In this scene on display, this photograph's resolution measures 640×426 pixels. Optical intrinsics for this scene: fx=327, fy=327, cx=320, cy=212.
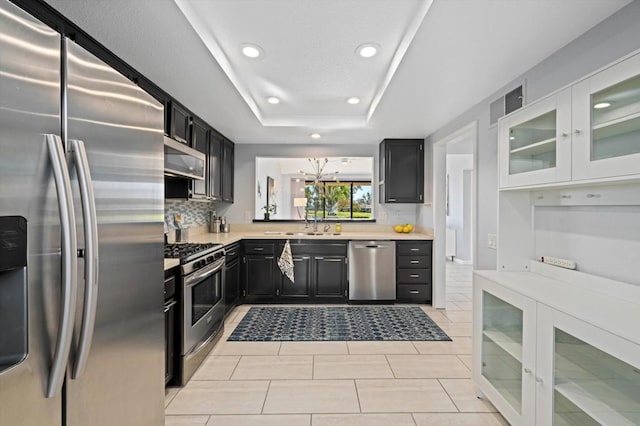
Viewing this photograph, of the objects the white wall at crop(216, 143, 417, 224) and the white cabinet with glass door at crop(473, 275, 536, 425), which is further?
the white wall at crop(216, 143, 417, 224)

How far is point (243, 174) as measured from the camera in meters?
5.01

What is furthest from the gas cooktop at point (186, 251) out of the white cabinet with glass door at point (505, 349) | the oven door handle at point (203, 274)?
the white cabinet with glass door at point (505, 349)

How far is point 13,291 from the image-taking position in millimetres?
748

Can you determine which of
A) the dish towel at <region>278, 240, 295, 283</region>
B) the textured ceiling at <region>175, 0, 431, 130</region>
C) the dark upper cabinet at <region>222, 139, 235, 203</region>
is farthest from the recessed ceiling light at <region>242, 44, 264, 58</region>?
the dish towel at <region>278, 240, 295, 283</region>

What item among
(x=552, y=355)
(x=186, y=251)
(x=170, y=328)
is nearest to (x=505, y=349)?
(x=552, y=355)

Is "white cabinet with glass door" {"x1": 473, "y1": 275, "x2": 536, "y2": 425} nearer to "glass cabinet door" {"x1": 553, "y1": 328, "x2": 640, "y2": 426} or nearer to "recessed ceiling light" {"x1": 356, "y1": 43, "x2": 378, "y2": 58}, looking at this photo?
"glass cabinet door" {"x1": 553, "y1": 328, "x2": 640, "y2": 426}

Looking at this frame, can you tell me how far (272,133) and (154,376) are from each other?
11.1 feet

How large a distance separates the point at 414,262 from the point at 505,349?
242 cm

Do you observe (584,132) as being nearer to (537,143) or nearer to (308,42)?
(537,143)

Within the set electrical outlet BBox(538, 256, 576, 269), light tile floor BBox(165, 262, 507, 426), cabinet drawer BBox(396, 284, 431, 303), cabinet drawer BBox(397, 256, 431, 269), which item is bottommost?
light tile floor BBox(165, 262, 507, 426)

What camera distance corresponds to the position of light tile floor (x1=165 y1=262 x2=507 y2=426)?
6.61 feet

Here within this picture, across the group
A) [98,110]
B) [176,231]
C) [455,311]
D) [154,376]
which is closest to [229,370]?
[154,376]

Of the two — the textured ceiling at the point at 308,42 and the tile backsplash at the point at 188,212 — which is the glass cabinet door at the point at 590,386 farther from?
the tile backsplash at the point at 188,212

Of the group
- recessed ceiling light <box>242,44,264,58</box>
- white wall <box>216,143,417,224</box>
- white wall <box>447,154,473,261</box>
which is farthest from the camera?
white wall <box>447,154,473,261</box>
